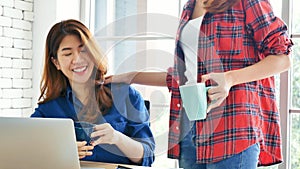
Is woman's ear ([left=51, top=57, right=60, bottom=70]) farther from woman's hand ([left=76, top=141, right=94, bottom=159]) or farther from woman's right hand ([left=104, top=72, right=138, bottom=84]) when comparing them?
woman's hand ([left=76, top=141, right=94, bottom=159])

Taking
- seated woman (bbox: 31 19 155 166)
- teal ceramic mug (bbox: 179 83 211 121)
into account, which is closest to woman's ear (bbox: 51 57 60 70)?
seated woman (bbox: 31 19 155 166)

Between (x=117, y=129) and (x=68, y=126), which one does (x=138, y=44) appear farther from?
(x=68, y=126)

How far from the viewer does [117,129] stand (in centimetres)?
170

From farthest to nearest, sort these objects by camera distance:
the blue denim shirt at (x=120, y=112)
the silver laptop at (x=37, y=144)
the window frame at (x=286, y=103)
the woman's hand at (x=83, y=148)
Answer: the window frame at (x=286, y=103)
the blue denim shirt at (x=120, y=112)
the woman's hand at (x=83, y=148)
the silver laptop at (x=37, y=144)

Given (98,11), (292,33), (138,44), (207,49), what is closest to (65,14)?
(98,11)

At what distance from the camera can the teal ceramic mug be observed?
4.28ft

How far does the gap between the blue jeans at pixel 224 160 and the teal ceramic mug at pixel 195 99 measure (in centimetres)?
16

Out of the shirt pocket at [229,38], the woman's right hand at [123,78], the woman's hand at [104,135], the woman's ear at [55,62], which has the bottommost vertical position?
Answer: the woman's hand at [104,135]

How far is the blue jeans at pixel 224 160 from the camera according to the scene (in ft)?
4.64

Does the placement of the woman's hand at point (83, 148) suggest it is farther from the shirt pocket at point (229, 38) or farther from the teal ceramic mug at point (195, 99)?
the shirt pocket at point (229, 38)

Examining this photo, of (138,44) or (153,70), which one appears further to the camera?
(138,44)

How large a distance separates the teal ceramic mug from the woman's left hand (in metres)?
0.02

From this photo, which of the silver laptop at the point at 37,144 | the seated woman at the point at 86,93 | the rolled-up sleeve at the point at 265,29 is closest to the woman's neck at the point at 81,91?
the seated woman at the point at 86,93

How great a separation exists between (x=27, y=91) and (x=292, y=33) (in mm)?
1683
